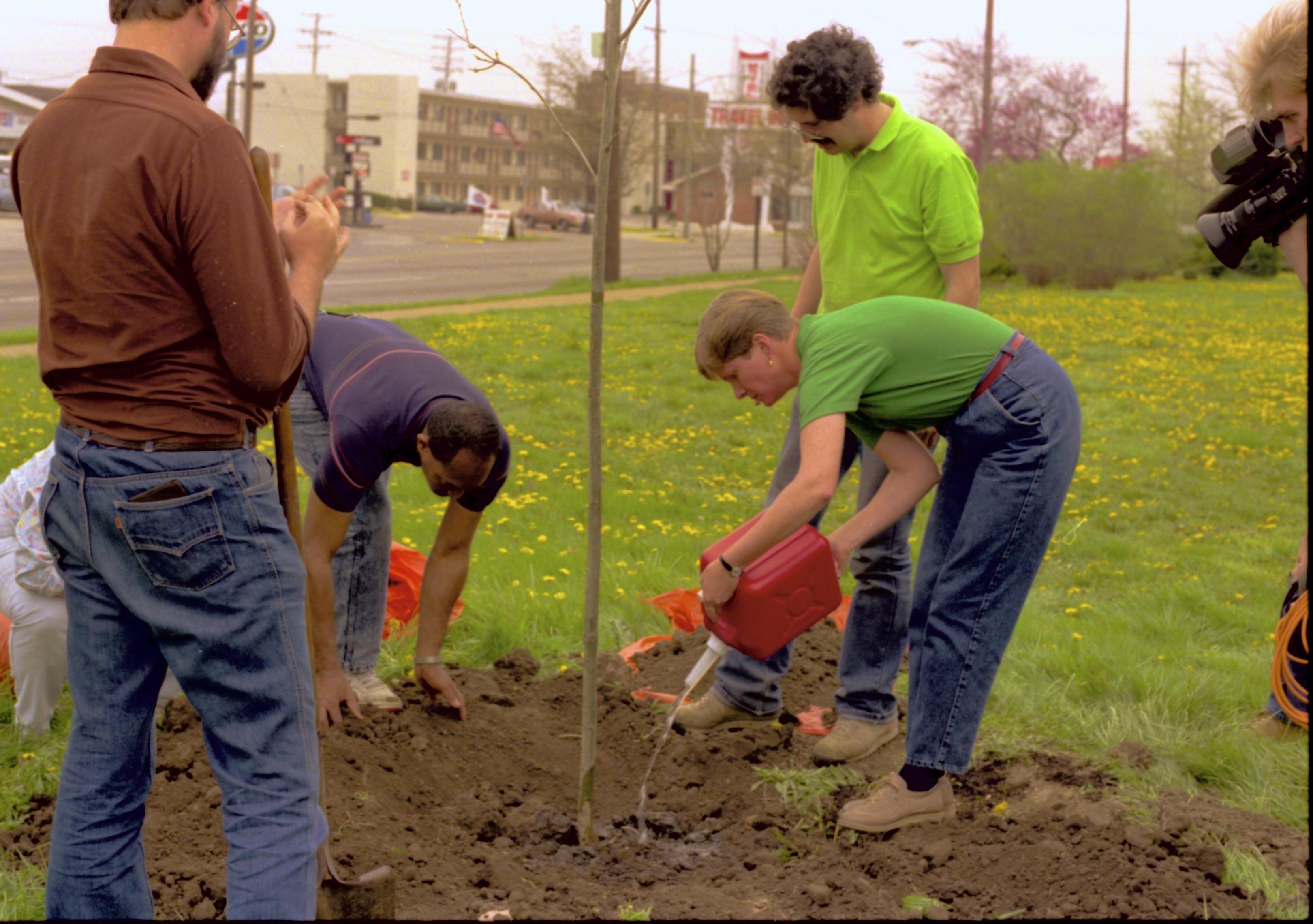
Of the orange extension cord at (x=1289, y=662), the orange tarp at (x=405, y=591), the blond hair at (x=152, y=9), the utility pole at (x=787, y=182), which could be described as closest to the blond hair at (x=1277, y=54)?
the orange extension cord at (x=1289, y=662)

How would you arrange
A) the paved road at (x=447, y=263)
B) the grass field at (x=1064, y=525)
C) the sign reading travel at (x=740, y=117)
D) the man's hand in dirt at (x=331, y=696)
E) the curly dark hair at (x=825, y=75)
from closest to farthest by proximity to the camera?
the curly dark hair at (x=825, y=75), the man's hand in dirt at (x=331, y=696), the grass field at (x=1064, y=525), the paved road at (x=447, y=263), the sign reading travel at (x=740, y=117)

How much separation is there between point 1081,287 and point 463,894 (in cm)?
2426

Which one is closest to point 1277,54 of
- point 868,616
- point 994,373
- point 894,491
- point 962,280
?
point 994,373

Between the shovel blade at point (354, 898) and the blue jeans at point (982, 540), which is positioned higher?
the blue jeans at point (982, 540)

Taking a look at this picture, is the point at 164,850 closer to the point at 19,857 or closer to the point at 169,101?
the point at 19,857

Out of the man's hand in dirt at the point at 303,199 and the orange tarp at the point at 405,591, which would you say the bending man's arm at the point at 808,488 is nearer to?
the man's hand in dirt at the point at 303,199

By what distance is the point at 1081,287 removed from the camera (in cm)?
2489

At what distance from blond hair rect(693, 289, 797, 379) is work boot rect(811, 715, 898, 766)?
123cm

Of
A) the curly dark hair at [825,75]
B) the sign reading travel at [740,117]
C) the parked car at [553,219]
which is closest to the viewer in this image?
the curly dark hair at [825,75]

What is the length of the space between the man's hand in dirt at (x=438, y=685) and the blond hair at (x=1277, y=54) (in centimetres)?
261

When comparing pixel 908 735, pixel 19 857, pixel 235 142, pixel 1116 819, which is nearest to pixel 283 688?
pixel 235 142

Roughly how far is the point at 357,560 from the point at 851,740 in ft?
5.04

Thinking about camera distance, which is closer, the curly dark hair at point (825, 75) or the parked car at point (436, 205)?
the curly dark hair at point (825, 75)

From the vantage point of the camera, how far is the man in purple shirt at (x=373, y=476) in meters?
3.11
